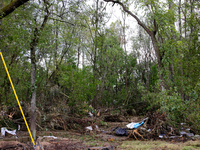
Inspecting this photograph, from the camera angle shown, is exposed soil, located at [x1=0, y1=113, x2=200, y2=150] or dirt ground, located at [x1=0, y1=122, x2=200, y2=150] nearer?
dirt ground, located at [x1=0, y1=122, x2=200, y2=150]

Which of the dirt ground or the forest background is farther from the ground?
the forest background

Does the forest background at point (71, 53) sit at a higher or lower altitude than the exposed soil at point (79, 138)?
higher

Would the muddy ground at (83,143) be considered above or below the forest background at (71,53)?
below

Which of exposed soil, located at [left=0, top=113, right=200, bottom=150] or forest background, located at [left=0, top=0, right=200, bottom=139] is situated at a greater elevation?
forest background, located at [left=0, top=0, right=200, bottom=139]

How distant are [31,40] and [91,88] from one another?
269 inches

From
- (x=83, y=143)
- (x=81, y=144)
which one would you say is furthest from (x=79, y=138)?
(x=81, y=144)

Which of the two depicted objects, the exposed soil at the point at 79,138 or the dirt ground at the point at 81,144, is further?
the exposed soil at the point at 79,138

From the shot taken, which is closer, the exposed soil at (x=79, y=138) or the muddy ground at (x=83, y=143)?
the muddy ground at (x=83, y=143)

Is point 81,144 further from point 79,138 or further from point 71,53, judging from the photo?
point 71,53

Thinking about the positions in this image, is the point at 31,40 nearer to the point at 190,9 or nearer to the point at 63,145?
the point at 63,145

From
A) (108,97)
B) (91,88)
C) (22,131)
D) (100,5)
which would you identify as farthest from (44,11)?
(108,97)

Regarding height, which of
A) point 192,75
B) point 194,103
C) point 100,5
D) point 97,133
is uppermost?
point 100,5

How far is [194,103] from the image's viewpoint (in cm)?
582

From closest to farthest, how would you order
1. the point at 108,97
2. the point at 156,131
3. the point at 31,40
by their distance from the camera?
the point at 31,40 → the point at 156,131 → the point at 108,97
